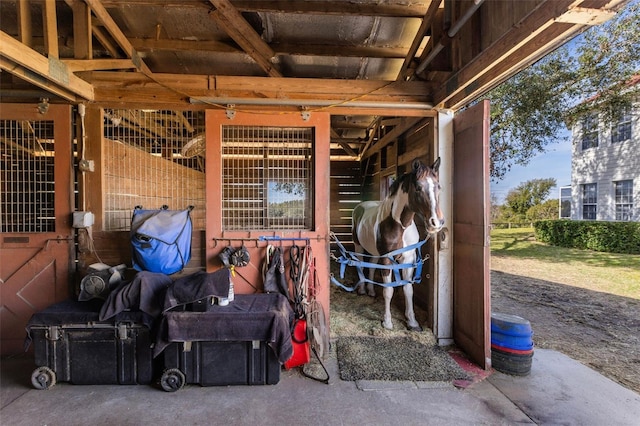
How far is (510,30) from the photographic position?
1993 mm

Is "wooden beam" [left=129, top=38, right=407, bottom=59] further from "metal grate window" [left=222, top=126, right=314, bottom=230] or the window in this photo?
the window

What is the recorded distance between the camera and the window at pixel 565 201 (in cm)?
1442

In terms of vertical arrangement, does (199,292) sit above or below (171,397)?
above

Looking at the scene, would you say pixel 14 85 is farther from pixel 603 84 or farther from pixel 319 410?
pixel 603 84

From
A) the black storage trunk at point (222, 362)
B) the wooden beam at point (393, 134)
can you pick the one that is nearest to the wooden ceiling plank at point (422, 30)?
the wooden beam at point (393, 134)

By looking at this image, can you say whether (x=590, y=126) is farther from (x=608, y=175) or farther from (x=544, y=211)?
(x=544, y=211)

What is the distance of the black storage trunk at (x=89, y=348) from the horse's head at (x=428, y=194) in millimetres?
2726

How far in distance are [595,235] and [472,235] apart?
10.2 metres

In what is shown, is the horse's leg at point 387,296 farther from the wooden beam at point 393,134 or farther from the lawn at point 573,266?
the lawn at point 573,266

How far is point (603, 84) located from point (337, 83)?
6.16 metres

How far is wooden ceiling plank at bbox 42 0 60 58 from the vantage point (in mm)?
2340

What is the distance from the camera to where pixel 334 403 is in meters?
2.24

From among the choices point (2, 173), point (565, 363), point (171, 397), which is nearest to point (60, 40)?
point (2, 173)

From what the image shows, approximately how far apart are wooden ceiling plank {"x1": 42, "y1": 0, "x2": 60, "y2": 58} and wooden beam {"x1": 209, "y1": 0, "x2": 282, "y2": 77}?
4.22 ft
